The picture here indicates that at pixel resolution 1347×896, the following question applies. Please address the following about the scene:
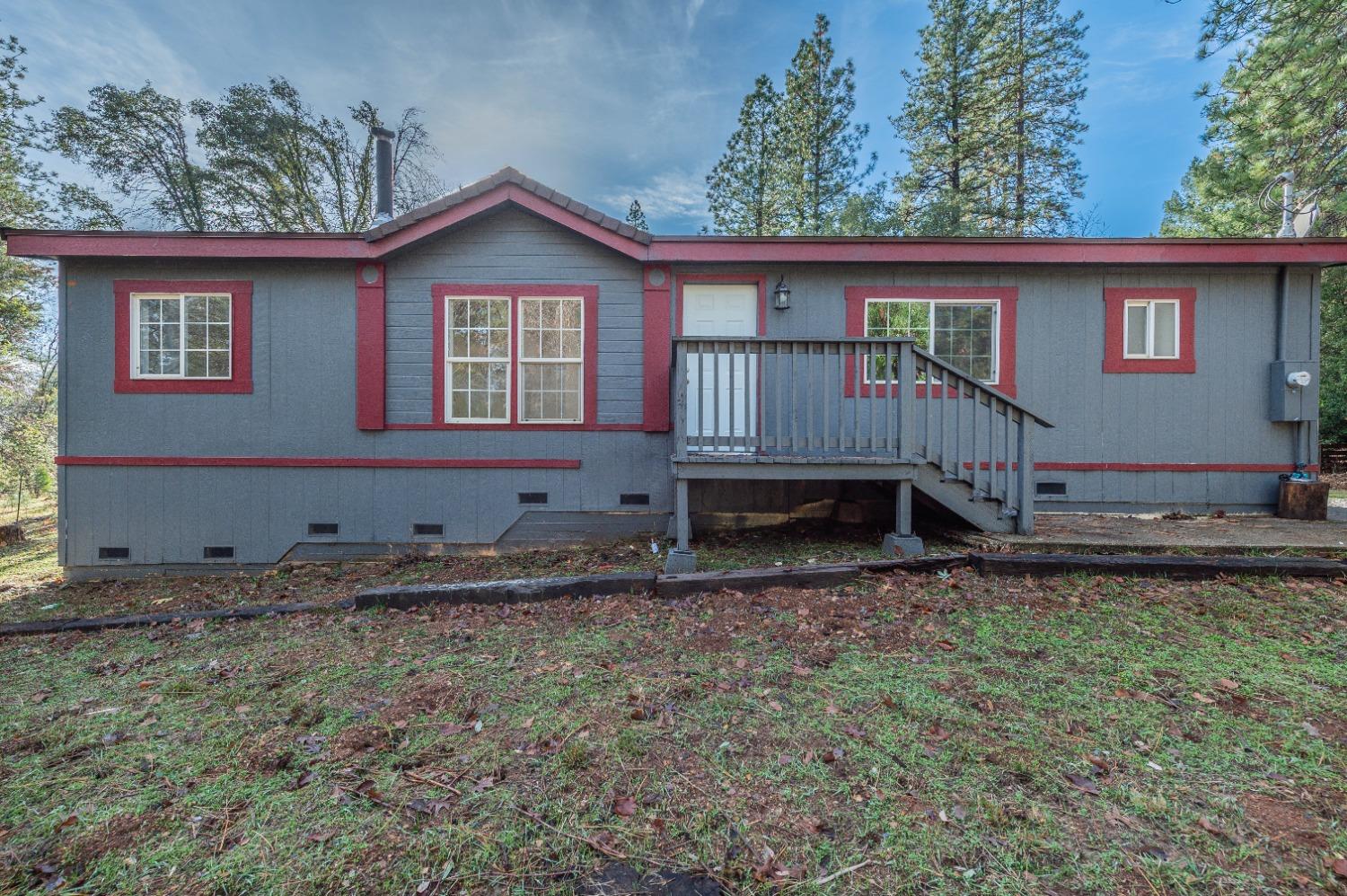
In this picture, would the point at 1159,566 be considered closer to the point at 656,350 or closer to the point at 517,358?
the point at 656,350

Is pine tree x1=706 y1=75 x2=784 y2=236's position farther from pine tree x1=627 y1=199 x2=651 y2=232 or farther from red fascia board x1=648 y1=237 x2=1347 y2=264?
red fascia board x1=648 y1=237 x2=1347 y2=264

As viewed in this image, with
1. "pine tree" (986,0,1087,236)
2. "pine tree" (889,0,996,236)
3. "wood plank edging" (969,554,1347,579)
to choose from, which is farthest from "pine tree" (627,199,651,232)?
"wood plank edging" (969,554,1347,579)

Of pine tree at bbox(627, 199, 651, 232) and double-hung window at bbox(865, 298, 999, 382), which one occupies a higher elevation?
pine tree at bbox(627, 199, 651, 232)

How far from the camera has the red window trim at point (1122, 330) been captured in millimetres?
6191

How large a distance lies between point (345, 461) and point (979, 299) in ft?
24.7

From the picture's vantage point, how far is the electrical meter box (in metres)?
5.96

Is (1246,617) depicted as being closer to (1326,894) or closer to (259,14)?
(1326,894)

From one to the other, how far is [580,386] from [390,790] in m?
4.73

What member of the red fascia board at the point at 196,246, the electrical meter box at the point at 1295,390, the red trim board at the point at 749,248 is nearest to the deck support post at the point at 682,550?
the red trim board at the point at 749,248

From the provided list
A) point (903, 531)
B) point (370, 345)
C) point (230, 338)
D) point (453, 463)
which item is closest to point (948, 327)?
point (903, 531)

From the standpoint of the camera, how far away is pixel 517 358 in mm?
6125

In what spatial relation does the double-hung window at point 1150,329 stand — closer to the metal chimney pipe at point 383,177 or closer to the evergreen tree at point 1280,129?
the evergreen tree at point 1280,129

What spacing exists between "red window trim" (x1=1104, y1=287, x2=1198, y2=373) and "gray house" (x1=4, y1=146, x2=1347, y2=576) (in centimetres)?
3

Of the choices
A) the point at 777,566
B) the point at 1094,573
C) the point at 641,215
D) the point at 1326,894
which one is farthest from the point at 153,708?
the point at 641,215
